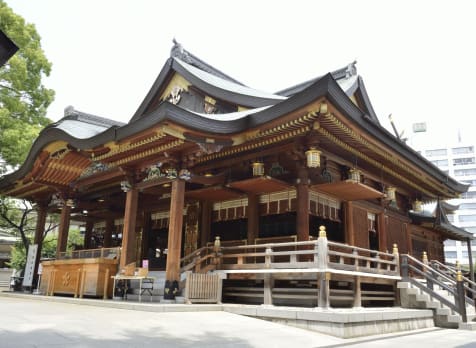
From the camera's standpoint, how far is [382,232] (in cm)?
1608

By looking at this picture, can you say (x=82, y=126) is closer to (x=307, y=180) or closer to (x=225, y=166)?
(x=225, y=166)

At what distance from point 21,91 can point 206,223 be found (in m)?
10.9

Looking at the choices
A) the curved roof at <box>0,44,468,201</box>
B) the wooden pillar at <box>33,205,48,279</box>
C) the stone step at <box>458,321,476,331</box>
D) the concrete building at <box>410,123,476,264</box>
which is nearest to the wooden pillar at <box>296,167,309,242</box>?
the curved roof at <box>0,44,468,201</box>

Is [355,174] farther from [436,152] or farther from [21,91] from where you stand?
[436,152]

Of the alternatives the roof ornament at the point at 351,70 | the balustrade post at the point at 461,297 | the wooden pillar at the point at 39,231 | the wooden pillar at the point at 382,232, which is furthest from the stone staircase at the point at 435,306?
the wooden pillar at the point at 39,231

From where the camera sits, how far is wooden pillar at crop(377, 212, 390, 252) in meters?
16.0

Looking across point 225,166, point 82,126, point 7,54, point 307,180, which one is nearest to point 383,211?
point 307,180

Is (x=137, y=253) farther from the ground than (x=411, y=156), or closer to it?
closer to it

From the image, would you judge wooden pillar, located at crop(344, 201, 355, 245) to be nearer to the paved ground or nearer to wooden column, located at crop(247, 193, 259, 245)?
wooden column, located at crop(247, 193, 259, 245)

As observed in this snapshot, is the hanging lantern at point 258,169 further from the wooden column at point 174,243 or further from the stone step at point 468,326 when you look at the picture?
the stone step at point 468,326

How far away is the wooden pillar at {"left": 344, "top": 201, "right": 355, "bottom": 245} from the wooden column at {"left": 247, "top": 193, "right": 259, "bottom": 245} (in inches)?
121

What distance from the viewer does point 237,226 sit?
14750 millimetres

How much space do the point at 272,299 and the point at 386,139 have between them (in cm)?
596

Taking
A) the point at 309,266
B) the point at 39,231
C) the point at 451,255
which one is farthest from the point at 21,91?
the point at 451,255
